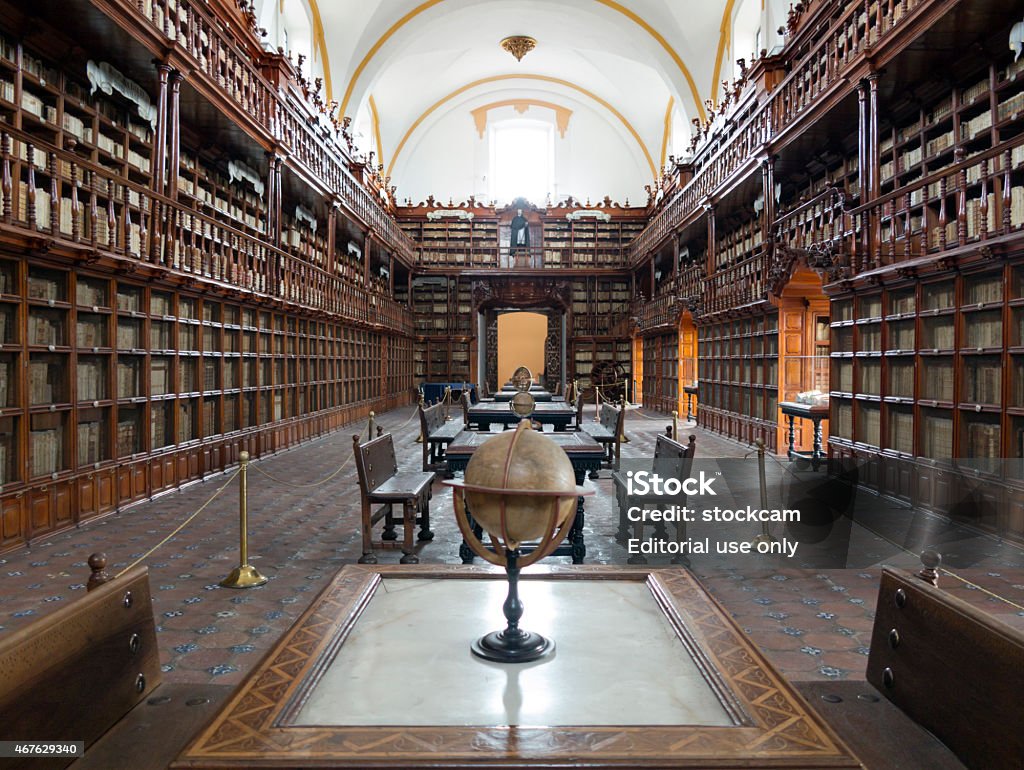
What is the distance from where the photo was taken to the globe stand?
1562 mm

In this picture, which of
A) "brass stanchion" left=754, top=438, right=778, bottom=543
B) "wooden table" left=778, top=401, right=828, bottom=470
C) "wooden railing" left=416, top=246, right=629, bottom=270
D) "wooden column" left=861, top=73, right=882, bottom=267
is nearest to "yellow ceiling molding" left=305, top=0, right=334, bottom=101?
"wooden railing" left=416, top=246, right=629, bottom=270

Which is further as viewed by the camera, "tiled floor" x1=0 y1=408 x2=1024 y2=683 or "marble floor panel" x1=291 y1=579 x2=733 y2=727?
"tiled floor" x1=0 y1=408 x2=1024 y2=683

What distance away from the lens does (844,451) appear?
763cm

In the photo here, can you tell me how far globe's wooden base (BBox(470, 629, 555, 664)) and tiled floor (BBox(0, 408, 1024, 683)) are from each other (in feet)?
6.19

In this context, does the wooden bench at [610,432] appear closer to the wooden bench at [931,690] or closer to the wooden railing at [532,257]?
the wooden bench at [931,690]

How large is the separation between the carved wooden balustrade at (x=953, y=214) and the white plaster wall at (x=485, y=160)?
19.7 meters

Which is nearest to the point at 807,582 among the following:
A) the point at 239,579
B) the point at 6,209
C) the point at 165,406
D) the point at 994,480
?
the point at 994,480

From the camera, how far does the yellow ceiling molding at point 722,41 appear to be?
1702cm

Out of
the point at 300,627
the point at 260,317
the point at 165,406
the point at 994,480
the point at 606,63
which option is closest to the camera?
the point at 300,627

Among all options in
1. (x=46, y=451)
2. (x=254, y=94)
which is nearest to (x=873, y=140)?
(x=254, y=94)

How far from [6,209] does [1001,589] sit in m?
7.10

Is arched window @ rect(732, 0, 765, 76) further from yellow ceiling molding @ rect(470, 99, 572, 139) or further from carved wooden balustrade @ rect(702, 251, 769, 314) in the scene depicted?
yellow ceiling molding @ rect(470, 99, 572, 139)

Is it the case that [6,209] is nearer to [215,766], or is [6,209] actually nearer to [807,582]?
[215,766]

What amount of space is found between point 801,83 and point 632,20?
1147 centimetres
